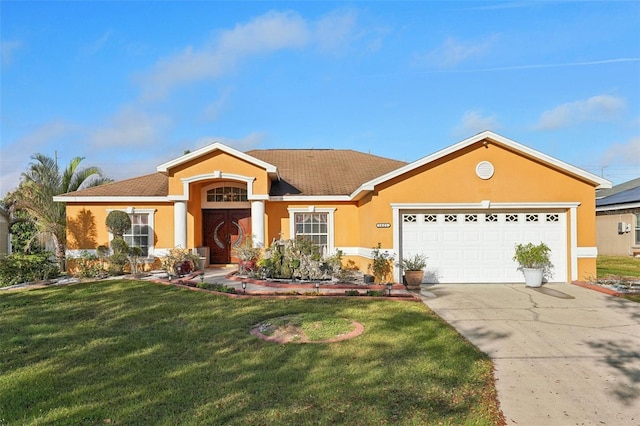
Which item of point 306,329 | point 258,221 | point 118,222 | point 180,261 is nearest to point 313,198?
point 258,221

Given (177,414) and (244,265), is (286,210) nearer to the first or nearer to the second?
(244,265)

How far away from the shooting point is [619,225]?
75.4ft

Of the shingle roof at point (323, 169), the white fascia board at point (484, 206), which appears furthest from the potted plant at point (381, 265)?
the shingle roof at point (323, 169)

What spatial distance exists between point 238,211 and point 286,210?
82.8 inches

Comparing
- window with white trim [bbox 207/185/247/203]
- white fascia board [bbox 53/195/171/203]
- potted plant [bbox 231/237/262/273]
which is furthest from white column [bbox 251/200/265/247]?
white fascia board [bbox 53/195/171/203]

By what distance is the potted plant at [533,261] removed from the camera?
12.1 m

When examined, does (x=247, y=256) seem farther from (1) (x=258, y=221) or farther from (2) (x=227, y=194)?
Result: (2) (x=227, y=194)

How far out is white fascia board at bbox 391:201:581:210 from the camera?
12688mm

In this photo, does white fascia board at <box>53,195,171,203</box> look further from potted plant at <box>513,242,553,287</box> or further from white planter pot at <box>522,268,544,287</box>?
white planter pot at <box>522,268,544,287</box>

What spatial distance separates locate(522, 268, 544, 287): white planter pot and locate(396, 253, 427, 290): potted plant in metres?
2.98

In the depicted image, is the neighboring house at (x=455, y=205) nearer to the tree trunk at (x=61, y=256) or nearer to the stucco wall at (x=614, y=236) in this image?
the tree trunk at (x=61, y=256)

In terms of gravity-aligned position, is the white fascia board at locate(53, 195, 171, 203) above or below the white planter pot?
above

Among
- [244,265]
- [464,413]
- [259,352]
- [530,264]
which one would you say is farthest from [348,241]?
[464,413]

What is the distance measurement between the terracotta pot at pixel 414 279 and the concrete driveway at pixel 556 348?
0.48 m
